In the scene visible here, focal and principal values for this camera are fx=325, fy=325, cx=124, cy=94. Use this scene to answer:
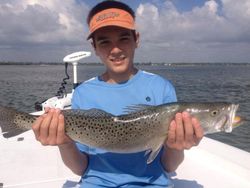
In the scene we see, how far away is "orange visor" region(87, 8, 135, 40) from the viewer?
3656mm

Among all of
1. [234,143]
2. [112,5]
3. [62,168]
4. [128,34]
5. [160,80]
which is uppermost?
[112,5]

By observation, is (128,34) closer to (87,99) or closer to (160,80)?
(160,80)

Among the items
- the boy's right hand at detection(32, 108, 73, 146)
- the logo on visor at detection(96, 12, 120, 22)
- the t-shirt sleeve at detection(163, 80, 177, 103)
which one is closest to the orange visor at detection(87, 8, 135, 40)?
the logo on visor at detection(96, 12, 120, 22)

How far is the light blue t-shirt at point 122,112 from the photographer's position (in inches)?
138

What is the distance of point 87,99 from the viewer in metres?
3.84

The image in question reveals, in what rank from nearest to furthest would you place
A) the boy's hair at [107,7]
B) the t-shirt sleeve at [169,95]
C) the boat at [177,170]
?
the t-shirt sleeve at [169,95] < the boy's hair at [107,7] < the boat at [177,170]

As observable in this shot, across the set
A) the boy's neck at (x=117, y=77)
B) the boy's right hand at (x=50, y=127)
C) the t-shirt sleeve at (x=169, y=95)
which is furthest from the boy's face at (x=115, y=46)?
the boy's right hand at (x=50, y=127)

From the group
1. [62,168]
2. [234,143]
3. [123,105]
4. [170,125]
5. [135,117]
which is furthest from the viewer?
[234,143]

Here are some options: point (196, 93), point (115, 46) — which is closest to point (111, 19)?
point (115, 46)

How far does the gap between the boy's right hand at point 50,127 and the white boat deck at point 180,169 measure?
1462 millimetres

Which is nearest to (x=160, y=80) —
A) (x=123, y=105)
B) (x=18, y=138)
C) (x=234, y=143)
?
(x=123, y=105)

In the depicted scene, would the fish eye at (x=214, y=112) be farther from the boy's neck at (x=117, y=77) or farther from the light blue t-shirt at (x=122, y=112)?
the boy's neck at (x=117, y=77)

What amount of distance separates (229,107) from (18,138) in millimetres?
4548

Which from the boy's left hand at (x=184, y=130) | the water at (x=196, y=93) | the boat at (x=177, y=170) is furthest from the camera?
the water at (x=196, y=93)
